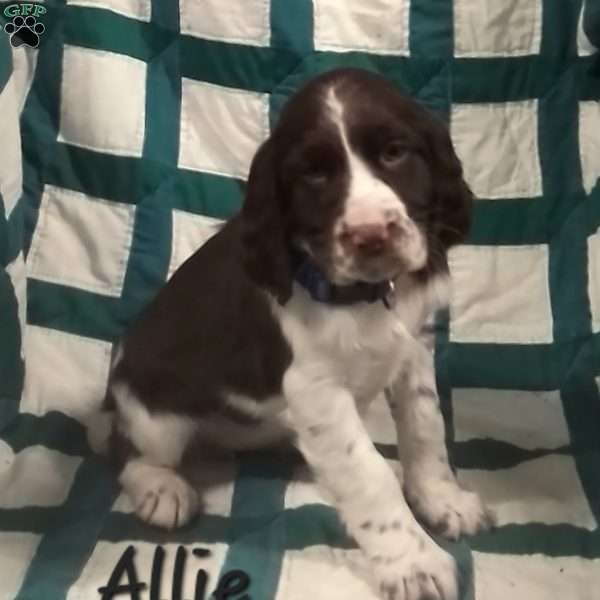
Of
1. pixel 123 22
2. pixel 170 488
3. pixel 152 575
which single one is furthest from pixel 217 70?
pixel 152 575

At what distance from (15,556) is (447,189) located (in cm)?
110

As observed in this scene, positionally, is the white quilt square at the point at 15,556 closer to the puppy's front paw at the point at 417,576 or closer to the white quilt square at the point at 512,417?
the puppy's front paw at the point at 417,576

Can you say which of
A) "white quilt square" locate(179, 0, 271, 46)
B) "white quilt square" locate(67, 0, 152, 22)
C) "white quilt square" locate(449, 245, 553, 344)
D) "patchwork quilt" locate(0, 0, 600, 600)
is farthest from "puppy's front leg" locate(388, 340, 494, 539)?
"white quilt square" locate(67, 0, 152, 22)

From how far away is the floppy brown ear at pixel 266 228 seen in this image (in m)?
2.00

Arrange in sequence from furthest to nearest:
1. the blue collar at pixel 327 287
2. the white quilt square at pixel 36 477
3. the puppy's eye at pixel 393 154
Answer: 1. the white quilt square at pixel 36 477
2. the blue collar at pixel 327 287
3. the puppy's eye at pixel 393 154

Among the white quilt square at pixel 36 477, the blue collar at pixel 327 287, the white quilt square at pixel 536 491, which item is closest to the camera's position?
the blue collar at pixel 327 287

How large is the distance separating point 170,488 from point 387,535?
1.66 feet

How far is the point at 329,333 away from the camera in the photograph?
2.09 meters

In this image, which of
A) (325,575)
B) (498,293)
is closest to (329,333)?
(325,575)

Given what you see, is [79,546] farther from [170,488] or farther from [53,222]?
[53,222]

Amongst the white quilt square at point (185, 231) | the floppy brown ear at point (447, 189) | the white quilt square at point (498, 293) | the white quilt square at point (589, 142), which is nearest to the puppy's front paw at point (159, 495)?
the white quilt square at point (185, 231)

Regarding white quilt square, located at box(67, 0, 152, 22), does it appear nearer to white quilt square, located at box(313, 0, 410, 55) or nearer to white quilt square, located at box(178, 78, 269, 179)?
white quilt square, located at box(178, 78, 269, 179)

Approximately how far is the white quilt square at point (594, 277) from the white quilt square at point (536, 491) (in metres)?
0.44

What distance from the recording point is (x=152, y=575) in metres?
2.17
